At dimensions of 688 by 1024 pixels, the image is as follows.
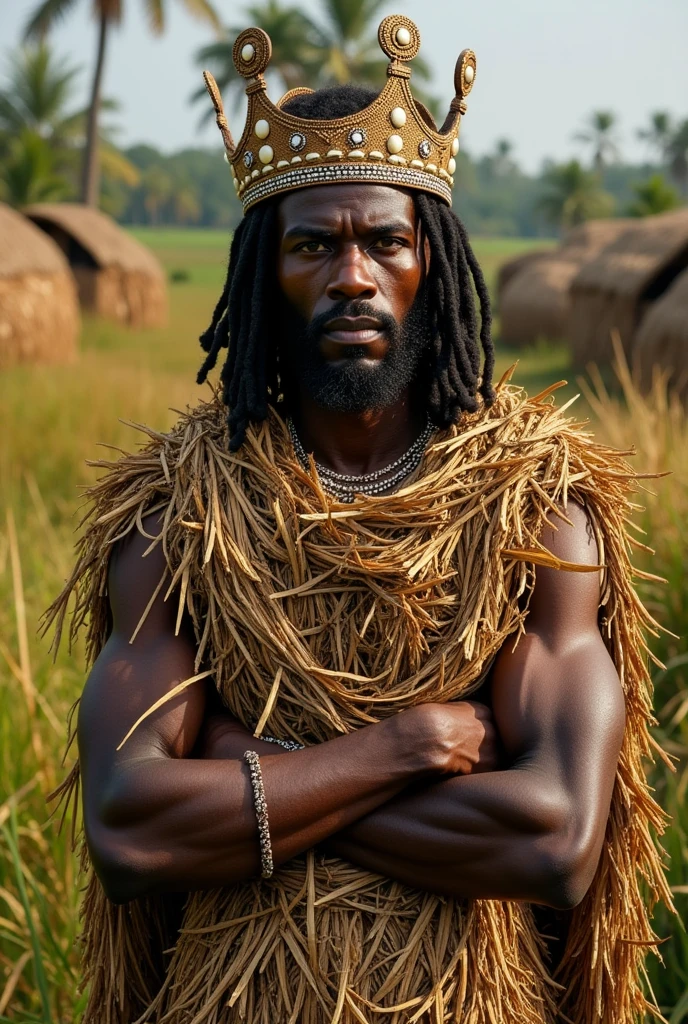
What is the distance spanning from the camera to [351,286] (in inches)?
76.7

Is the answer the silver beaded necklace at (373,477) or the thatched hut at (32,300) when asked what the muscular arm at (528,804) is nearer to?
the silver beaded necklace at (373,477)

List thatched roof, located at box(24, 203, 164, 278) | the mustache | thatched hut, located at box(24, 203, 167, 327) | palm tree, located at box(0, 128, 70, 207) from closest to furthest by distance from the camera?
the mustache < thatched roof, located at box(24, 203, 164, 278) < thatched hut, located at box(24, 203, 167, 327) < palm tree, located at box(0, 128, 70, 207)

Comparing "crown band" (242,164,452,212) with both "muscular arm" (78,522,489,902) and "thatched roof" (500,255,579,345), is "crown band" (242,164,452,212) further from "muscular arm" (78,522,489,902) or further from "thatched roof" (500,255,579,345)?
"thatched roof" (500,255,579,345)

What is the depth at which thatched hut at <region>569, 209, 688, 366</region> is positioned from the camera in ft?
43.9

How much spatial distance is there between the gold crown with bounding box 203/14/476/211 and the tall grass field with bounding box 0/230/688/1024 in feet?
1.88

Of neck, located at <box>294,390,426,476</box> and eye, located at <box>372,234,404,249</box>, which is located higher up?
eye, located at <box>372,234,404,249</box>

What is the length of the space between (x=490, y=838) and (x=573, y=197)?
48755 mm

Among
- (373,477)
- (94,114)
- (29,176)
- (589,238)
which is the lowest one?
(373,477)

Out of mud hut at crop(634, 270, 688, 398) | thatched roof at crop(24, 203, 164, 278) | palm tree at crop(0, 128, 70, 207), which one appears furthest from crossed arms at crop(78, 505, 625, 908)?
palm tree at crop(0, 128, 70, 207)

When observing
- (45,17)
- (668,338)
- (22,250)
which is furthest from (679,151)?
(668,338)

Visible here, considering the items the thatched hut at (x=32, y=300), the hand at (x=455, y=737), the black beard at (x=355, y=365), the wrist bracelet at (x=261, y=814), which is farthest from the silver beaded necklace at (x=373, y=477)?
the thatched hut at (x=32, y=300)

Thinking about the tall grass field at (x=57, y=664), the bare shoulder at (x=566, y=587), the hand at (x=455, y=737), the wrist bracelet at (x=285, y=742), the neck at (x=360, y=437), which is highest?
the neck at (x=360, y=437)

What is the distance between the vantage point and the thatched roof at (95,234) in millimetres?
21672

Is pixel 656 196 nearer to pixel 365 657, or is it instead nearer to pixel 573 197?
pixel 573 197
